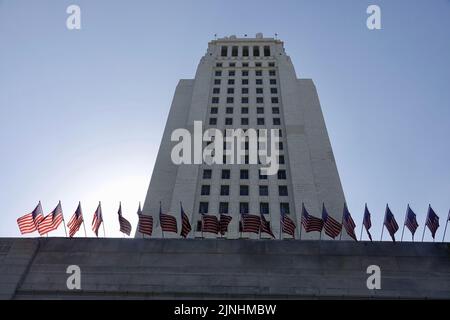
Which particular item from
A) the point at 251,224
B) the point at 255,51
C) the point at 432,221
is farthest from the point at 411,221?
the point at 255,51

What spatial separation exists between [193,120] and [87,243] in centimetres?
2502

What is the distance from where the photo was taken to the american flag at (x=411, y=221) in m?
25.6

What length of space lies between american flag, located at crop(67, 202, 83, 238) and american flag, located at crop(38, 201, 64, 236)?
0.62 meters

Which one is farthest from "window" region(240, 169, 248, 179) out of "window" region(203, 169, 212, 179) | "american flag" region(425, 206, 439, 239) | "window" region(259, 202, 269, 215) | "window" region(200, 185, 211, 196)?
"american flag" region(425, 206, 439, 239)

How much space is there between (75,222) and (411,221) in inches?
683

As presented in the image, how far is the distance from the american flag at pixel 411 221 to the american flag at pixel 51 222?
1792 centimetres

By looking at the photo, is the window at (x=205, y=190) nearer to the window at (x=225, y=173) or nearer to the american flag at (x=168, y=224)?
the window at (x=225, y=173)

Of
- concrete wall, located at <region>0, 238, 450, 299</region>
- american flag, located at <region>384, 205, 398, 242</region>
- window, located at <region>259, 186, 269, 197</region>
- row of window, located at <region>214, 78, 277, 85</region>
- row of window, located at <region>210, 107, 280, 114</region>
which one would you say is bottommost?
concrete wall, located at <region>0, 238, 450, 299</region>

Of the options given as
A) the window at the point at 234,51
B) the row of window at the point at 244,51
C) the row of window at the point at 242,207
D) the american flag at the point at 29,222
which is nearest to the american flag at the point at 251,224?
the american flag at the point at 29,222

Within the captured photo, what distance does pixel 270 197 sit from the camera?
39.6m

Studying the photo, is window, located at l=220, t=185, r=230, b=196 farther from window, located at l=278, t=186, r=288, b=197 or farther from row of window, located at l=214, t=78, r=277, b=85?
row of window, located at l=214, t=78, r=277, b=85

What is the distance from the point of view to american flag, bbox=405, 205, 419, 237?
25.6 metres

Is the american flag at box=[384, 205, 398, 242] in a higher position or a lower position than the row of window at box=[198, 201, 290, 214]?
lower

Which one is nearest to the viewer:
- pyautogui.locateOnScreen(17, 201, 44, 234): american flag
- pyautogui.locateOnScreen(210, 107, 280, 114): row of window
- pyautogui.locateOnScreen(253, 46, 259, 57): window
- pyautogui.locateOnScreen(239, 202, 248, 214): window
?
pyautogui.locateOnScreen(17, 201, 44, 234): american flag
